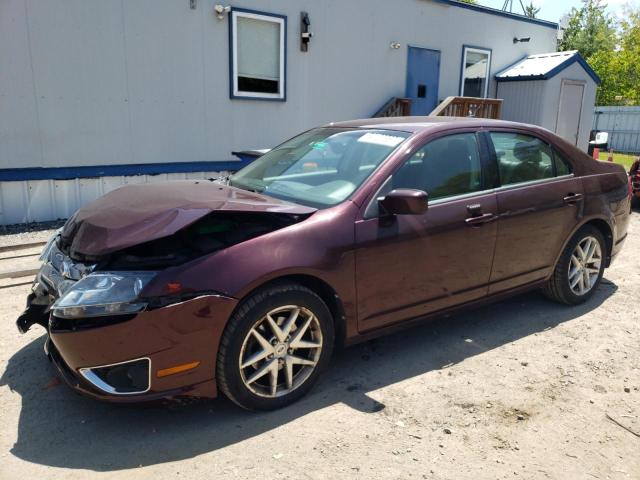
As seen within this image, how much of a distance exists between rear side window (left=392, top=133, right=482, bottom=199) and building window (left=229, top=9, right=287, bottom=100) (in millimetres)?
5753

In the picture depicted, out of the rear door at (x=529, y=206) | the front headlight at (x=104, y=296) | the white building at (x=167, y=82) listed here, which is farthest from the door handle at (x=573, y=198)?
the white building at (x=167, y=82)

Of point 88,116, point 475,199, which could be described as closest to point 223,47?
point 88,116

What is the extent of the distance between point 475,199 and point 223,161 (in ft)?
19.4

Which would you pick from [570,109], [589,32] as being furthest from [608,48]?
[570,109]

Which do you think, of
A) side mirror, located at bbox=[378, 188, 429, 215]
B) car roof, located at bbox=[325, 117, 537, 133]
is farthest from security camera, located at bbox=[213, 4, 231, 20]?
side mirror, located at bbox=[378, 188, 429, 215]

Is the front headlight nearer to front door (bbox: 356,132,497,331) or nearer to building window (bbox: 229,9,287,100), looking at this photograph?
front door (bbox: 356,132,497,331)

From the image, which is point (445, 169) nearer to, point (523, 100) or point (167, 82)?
point (167, 82)

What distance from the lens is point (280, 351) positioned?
3.02 meters

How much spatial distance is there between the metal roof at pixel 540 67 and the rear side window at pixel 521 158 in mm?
9727

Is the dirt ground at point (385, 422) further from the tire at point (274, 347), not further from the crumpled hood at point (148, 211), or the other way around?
the crumpled hood at point (148, 211)

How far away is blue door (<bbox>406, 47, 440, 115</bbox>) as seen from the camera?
11516mm

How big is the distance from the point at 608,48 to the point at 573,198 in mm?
40686

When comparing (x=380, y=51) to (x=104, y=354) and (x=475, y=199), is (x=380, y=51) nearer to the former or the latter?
(x=475, y=199)

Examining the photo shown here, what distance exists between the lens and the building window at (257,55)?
8.69m
